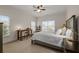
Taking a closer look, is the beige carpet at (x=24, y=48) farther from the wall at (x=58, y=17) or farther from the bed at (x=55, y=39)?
the wall at (x=58, y=17)

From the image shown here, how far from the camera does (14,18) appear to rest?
1.65m

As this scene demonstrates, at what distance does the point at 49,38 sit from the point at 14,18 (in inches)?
31.4

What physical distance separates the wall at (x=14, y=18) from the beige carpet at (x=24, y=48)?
115mm

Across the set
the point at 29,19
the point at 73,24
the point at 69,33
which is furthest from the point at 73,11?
the point at 29,19

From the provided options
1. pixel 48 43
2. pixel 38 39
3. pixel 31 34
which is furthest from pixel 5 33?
pixel 48 43

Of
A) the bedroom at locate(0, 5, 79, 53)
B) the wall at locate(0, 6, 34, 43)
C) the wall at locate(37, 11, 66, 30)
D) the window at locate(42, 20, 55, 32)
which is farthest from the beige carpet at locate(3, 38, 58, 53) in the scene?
the wall at locate(37, 11, 66, 30)

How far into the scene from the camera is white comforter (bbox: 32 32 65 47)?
161 centimetres

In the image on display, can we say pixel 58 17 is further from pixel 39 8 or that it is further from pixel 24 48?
pixel 24 48

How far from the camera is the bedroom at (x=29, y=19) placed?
1.56 meters

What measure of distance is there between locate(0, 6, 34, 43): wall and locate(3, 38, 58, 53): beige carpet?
0.11m

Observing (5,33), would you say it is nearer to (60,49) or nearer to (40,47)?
(40,47)

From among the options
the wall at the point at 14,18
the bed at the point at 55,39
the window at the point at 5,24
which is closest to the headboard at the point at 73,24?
the bed at the point at 55,39
